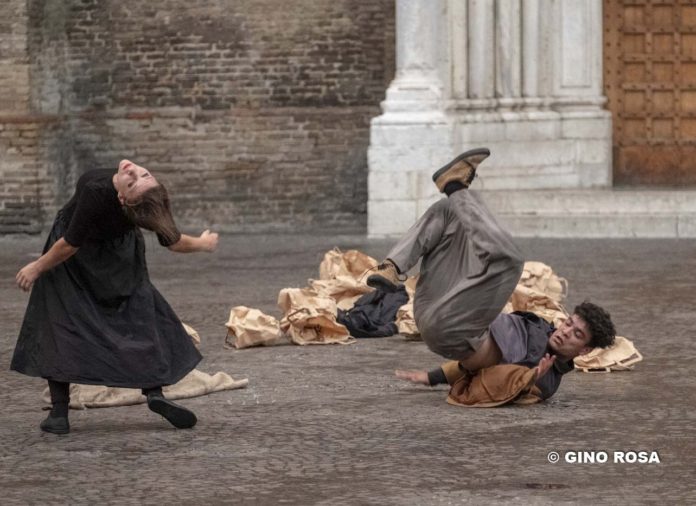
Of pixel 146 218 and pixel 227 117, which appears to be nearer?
pixel 146 218

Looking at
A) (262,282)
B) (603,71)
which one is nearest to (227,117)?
(603,71)

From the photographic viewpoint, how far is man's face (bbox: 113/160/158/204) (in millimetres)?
7344

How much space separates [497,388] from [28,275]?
2.24 m

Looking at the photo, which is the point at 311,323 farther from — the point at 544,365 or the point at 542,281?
the point at 544,365

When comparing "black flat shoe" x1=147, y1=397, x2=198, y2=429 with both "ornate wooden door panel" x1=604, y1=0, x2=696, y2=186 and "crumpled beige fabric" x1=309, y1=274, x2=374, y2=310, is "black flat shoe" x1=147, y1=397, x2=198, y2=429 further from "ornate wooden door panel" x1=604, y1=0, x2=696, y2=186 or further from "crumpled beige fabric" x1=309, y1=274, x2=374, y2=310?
"ornate wooden door panel" x1=604, y1=0, x2=696, y2=186

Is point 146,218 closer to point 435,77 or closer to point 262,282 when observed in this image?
point 262,282

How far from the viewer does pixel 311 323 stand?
10.5 meters

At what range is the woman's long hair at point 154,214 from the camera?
24.1 ft

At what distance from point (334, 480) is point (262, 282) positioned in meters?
6.97

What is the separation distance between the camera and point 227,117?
61.0ft

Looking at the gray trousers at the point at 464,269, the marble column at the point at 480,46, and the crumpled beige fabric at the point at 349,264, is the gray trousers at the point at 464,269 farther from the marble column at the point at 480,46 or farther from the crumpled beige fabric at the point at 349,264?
the marble column at the point at 480,46

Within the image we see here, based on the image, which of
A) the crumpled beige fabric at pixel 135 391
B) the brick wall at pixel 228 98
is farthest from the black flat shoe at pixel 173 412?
the brick wall at pixel 228 98

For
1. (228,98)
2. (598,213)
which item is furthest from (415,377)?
(228,98)

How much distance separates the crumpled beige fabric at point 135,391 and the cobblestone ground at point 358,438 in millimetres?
60
